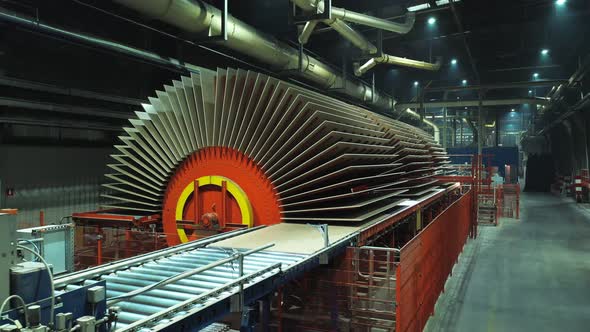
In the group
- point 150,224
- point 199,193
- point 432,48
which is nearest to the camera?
point 199,193

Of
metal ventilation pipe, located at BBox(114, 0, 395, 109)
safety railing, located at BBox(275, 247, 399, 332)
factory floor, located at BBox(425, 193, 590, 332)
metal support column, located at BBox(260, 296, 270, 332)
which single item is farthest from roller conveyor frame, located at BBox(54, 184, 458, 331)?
metal ventilation pipe, located at BBox(114, 0, 395, 109)

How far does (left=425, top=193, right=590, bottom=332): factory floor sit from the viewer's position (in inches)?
239

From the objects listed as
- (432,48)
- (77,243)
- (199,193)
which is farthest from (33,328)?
(432,48)

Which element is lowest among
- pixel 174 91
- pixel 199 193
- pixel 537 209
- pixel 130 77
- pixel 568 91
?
pixel 537 209

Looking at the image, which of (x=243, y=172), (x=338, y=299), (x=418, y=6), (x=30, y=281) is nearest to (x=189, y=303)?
(x=30, y=281)

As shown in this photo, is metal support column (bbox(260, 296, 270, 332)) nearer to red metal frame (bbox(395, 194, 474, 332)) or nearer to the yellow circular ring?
the yellow circular ring

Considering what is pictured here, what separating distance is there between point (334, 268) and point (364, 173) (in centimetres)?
234

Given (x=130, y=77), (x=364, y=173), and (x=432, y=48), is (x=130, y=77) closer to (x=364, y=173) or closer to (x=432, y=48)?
(x=364, y=173)

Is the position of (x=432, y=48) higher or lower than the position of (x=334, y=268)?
higher

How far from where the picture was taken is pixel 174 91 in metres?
5.49

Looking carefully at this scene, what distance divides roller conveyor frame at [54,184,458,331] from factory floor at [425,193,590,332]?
2774 mm

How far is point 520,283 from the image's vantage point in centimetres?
779

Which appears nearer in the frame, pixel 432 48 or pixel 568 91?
pixel 432 48

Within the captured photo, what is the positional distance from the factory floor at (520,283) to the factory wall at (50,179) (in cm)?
593
